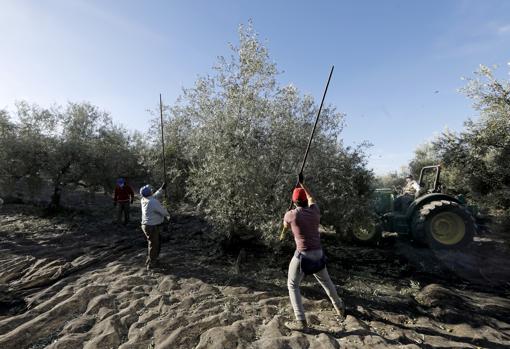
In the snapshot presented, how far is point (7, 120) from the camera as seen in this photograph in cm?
1262

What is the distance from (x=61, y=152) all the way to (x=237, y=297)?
10.2 metres

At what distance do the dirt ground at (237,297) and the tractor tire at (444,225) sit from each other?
1.09 ft

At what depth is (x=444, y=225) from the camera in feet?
28.1

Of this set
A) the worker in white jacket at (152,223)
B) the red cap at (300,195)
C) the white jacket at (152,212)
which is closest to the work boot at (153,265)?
the worker in white jacket at (152,223)

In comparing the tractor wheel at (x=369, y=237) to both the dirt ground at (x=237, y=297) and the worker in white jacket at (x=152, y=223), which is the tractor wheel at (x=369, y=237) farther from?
the worker in white jacket at (x=152, y=223)

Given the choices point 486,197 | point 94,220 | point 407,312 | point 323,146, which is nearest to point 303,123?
point 323,146

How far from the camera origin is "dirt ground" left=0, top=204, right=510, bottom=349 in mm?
4363

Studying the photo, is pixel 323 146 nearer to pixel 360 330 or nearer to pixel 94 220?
pixel 360 330

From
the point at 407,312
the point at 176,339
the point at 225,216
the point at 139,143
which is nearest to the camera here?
the point at 176,339

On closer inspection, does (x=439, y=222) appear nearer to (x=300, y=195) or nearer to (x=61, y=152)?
(x=300, y=195)

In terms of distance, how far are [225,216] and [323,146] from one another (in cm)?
260

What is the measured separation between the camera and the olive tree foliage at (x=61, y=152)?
1184cm

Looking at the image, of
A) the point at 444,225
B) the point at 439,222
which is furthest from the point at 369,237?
the point at 444,225

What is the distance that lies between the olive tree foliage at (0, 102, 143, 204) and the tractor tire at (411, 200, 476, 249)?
11.4m
